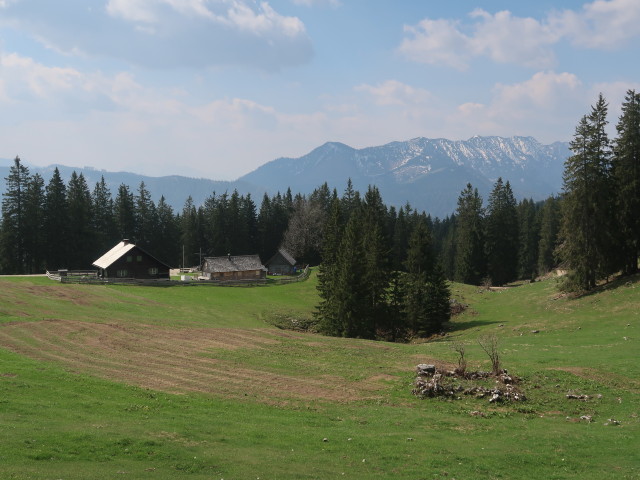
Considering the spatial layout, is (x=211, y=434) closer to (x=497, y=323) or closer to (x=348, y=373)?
(x=348, y=373)

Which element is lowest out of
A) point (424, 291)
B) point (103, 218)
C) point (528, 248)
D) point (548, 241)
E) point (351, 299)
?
Result: point (351, 299)

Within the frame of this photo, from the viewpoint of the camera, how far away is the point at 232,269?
8956 centimetres

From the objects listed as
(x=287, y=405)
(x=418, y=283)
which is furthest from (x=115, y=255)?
(x=287, y=405)

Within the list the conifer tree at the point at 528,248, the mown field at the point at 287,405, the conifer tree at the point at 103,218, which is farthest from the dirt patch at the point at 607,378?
the conifer tree at the point at 103,218

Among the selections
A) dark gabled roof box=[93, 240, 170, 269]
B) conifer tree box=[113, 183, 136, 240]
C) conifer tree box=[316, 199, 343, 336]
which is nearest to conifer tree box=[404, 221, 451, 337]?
conifer tree box=[316, 199, 343, 336]

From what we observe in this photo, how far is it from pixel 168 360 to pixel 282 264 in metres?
76.6

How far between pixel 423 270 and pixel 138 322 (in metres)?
31.1

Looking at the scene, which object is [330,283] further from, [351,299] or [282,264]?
[282,264]

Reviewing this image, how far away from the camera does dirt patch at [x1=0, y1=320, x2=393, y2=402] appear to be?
82.9 ft

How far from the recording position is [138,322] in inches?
1672

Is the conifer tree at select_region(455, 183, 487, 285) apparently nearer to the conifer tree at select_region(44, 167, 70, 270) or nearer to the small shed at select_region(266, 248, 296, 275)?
the small shed at select_region(266, 248, 296, 275)

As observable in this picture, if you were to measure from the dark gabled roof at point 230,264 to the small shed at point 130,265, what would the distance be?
8103 millimetres

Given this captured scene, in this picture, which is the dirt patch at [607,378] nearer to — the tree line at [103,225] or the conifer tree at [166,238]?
the tree line at [103,225]

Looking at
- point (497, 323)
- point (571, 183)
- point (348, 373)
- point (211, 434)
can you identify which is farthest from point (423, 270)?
point (211, 434)
